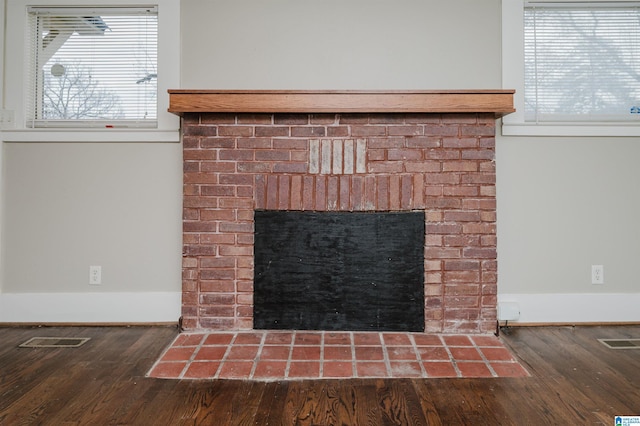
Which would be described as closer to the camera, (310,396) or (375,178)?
(310,396)

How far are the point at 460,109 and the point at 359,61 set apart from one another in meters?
0.64

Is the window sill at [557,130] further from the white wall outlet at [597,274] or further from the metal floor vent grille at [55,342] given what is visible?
the metal floor vent grille at [55,342]

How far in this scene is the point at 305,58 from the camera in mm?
2602

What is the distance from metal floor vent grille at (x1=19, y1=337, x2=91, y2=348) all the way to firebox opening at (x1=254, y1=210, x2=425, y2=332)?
0.92 m

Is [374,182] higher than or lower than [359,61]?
lower

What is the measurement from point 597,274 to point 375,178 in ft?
4.69

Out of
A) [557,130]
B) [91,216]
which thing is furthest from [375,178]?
[91,216]

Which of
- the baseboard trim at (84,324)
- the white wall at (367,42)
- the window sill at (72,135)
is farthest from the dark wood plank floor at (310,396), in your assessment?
the white wall at (367,42)

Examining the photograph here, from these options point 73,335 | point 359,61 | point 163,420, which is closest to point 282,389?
point 163,420

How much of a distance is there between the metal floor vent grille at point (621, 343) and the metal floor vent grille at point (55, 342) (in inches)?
106

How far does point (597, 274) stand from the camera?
2639mm

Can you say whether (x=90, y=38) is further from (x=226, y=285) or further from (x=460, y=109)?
(x=460, y=109)

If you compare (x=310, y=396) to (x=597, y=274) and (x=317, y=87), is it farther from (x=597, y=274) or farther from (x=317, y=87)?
(x=597, y=274)

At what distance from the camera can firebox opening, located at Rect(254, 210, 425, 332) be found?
2473 mm
